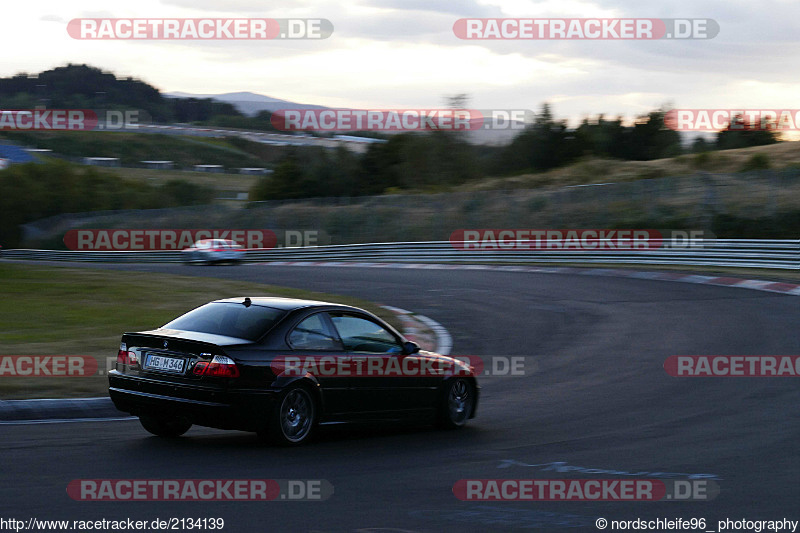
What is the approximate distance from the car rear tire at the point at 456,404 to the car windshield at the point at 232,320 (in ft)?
6.46

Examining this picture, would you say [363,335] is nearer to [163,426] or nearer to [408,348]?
[408,348]

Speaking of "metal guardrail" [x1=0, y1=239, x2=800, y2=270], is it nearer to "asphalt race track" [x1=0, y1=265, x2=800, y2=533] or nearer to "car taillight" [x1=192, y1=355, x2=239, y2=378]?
"asphalt race track" [x1=0, y1=265, x2=800, y2=533]

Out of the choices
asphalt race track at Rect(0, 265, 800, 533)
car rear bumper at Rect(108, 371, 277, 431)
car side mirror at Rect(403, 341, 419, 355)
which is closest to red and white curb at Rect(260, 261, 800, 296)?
asphalt race track at Rect(0, 265, 800, 533)

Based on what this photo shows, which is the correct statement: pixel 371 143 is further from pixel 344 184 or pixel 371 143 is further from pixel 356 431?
pixel 356 431

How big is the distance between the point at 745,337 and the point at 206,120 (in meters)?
176

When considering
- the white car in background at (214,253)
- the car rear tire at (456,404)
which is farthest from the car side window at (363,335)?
the white car in background at (214,253)

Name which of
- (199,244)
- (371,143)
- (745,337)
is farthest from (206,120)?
(745,337)

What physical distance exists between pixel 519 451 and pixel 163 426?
307cm

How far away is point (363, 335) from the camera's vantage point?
8.62 m

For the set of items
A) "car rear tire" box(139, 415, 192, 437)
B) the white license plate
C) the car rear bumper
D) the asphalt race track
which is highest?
the white license plate

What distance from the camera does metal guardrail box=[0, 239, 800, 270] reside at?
92.3 feet

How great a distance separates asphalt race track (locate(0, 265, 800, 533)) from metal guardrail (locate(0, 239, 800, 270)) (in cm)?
1351

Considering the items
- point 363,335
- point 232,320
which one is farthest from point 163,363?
point 363,335

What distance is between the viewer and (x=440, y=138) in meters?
73.3
